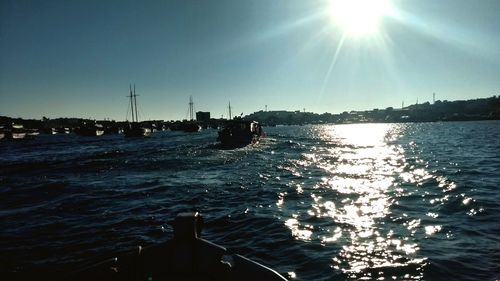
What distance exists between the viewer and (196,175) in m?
26.9

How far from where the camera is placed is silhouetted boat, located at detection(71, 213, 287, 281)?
5.65m

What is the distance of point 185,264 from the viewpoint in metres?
5.66

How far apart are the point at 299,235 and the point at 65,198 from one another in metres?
14.4

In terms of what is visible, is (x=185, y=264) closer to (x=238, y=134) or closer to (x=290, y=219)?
(x=290, y=219)

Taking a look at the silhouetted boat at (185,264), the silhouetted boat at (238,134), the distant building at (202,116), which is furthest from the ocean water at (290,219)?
the distant building at (202,116)

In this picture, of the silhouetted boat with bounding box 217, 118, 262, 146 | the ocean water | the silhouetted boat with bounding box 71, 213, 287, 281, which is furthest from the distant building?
the silhouetted boat with bounding box 71, 213, 287, 281

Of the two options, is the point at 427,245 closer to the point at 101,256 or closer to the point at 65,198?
the point at 101,256


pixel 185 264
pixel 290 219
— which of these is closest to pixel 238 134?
pixel 290 219

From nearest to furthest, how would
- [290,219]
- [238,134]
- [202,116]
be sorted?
[290,219] → [238,134] → [202,116]

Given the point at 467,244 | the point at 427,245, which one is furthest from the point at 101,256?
the point at 467,244

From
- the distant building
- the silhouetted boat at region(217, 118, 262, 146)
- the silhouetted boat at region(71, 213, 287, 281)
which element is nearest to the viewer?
the silhouetted boat at region(71, 213, 287, 281)

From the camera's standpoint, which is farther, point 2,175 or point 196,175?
point 2,175

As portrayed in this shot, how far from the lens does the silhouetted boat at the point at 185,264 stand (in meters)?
5.65

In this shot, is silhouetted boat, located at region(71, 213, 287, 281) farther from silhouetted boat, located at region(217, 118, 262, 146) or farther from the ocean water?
silhouetted boat, located at region(217, 118, 262, 146)
